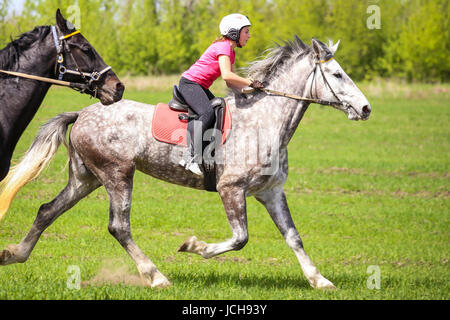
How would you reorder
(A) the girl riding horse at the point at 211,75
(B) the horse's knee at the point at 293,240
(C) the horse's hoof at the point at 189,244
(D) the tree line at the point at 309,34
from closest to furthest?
(C) the horse's hoof at the point at 189,244
(A) the girl riding horse at the point at 211,75
(B) the horse's knee at the point at 293,240
(D) the tree line at the point at 309,34

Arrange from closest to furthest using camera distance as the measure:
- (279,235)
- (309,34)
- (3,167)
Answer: (3,167) → (279,235) → (309,34)

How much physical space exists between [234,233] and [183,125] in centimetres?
135

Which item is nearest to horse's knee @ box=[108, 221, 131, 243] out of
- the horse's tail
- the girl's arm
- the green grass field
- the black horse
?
the green grass field

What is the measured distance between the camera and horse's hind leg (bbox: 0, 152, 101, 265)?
22.1 ft

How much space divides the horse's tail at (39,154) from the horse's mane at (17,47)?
1444 millimetres

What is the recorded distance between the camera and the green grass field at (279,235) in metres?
6.65

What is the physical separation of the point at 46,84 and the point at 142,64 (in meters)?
50.1

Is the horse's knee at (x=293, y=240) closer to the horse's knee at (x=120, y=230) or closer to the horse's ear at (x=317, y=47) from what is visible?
the horse's knee at (x=120, y=230)

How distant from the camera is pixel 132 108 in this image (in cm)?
692

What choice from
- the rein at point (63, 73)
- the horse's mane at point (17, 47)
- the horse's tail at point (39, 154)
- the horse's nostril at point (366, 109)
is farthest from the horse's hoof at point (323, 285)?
the horse's mane at point (17, 47)

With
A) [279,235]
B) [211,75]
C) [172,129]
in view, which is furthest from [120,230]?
[279,235]

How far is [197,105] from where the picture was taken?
21.6ft

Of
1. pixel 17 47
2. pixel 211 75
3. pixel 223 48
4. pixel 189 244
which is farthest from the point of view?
pixel 211 75

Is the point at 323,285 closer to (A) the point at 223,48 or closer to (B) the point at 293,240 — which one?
(B) the point at 293,240
